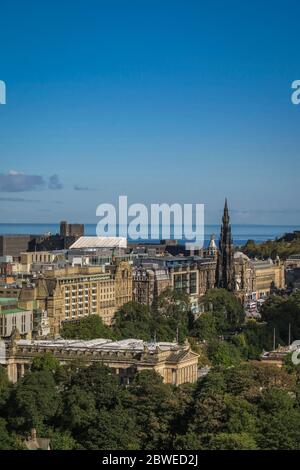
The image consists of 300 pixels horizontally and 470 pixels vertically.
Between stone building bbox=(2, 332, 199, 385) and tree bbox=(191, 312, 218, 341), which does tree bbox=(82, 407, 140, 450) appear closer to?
stone building bbox=(2, 332, 199, 385)

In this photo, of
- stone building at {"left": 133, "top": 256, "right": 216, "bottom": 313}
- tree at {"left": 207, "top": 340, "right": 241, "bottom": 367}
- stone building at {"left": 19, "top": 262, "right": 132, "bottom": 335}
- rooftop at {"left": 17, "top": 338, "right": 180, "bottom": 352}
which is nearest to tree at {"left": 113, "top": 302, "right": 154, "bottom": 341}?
stone building at {"left": 19, "top": 262, "right": 132, "bottom": 335}

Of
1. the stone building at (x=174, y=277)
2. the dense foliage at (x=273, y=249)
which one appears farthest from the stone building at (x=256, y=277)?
the dense foliage at (x=273, y=249)

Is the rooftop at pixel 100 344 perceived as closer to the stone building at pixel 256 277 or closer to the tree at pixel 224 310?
the tree at pixel 224 310

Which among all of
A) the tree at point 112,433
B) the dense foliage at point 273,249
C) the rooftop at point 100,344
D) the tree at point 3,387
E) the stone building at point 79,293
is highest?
the dense foliage at point 273,249

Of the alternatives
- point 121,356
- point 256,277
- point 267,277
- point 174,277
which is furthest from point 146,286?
point 121,356

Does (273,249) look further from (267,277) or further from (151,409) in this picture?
(151,409)

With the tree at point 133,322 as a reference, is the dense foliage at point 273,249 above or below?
above
